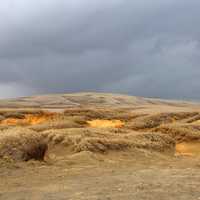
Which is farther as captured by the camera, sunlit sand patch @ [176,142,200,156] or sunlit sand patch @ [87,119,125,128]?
sunlit sand patch @ [87,119,125,128]

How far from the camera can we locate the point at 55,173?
1658 cm

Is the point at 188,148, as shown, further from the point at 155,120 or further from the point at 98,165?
the point at 98,165

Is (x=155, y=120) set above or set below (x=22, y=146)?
above

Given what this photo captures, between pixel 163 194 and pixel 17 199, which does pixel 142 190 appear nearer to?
pixel 163 194

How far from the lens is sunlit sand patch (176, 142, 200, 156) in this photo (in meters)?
26.2

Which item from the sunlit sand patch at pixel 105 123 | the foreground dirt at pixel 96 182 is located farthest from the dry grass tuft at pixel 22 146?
the sunlit sand patch at pixel 105 123

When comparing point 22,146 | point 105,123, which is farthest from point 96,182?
point 105,123

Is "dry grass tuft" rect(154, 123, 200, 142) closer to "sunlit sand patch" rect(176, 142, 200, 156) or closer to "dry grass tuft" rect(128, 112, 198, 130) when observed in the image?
"sunlit sand patch" rect(176, 142, 200, 156)

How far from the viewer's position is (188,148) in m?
26.9

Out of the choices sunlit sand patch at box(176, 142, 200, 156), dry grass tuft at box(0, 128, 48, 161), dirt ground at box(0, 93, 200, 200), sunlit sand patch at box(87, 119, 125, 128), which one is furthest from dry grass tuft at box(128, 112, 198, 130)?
dry grass tuft at box(0, 128, 48, 161)

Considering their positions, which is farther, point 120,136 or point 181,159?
point 120,136

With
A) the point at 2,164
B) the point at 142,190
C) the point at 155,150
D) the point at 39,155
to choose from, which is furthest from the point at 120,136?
the point at 142,190

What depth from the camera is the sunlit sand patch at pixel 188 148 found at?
86.0 feet

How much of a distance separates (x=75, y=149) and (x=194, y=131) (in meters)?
9.79
